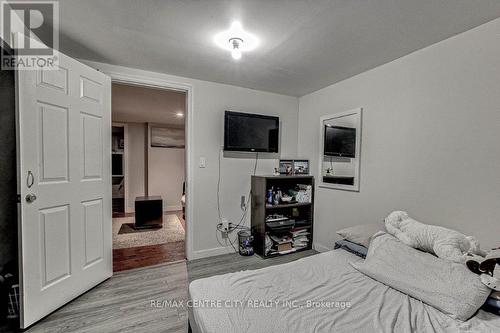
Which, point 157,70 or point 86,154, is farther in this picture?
point 157,70

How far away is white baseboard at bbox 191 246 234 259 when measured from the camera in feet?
8.95

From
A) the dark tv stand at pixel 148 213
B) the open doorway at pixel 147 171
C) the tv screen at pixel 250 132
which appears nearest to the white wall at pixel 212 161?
the tv screen at pixel 250 132

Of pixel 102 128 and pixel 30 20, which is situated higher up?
pixel 30 20

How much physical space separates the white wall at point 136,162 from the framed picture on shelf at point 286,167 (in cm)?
377

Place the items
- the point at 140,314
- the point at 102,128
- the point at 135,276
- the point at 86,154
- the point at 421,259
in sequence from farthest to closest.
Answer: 1. the point at 135,276
2. the point at 102,128
3. the point at 86,154
4. the point at 140,314
5. the point at 421,259

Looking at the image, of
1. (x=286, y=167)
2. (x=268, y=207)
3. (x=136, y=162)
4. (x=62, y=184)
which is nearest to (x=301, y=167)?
(x=286, y=167)

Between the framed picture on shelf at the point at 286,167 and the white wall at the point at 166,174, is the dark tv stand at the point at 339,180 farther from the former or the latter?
Result: the white wall at the point at 166,174

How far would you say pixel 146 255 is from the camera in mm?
2811

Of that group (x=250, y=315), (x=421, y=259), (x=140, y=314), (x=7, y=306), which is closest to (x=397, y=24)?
(x=421, y=259)

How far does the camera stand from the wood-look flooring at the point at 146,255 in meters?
2.56

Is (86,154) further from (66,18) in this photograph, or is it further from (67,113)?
(66,18)

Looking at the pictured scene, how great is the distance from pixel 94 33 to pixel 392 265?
108 inches

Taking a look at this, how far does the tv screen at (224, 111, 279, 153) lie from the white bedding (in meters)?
1.69

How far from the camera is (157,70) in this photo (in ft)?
8.00
